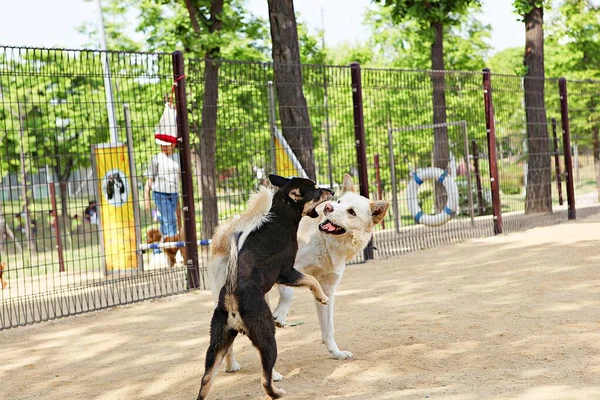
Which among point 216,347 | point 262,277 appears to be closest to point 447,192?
point 262,277

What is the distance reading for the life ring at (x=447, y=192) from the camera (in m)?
16.6

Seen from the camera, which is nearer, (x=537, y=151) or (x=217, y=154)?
(x=217, y=154)

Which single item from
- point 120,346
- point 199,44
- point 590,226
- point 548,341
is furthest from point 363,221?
point 199,44

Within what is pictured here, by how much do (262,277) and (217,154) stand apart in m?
8.83

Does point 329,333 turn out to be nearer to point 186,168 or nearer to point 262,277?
point 262,277

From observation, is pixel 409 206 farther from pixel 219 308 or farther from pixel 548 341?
pixel 219 308

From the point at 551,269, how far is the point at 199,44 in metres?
10.4

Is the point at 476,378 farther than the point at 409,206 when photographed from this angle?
No

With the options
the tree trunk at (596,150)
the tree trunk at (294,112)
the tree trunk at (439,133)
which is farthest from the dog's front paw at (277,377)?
the tree trunk at (596,150)

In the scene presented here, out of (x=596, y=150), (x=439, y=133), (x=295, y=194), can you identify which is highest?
(x=439, y=133)

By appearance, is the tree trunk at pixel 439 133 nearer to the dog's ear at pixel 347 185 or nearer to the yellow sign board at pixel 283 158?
the yellow sign board at pixel 283 158

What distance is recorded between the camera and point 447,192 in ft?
55.8

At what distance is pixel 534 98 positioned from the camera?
63.5 feet

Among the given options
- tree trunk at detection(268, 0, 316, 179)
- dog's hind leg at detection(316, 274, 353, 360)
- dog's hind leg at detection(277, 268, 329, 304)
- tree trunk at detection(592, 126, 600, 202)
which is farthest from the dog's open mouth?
tree trunk at detection(592, 126, 600, 202)
